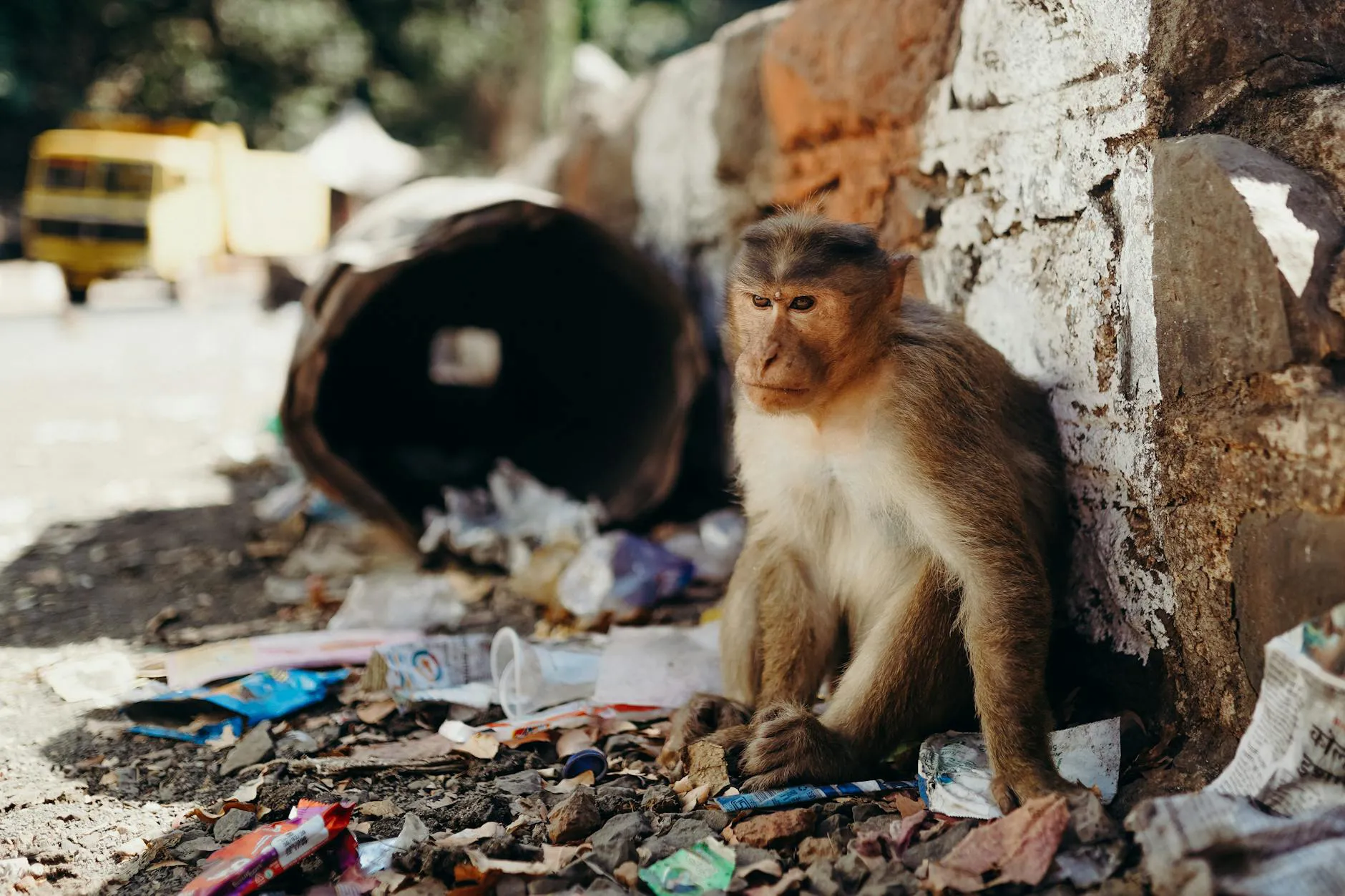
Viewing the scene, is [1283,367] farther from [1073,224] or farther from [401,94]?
[401,94]

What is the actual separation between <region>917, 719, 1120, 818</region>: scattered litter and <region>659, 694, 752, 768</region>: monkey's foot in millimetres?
445

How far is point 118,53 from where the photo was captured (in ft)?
70.7

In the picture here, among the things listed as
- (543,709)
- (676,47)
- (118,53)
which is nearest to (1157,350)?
(543,709)

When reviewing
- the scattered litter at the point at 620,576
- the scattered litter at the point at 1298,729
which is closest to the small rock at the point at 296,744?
the scattered litter at the point at 620,576

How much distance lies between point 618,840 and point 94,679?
1.88m

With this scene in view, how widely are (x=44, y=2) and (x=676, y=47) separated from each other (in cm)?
1145

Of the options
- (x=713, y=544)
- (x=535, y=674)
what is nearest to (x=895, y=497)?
(x=535, y=674)

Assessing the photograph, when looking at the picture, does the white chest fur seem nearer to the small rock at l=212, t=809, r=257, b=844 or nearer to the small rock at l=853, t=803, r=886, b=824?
the small rock at l=853, t=803, r=886, b=824

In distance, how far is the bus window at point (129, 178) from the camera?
15984 mm

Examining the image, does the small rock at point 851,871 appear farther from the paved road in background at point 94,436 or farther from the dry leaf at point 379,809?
the paved road in background at point 94,436

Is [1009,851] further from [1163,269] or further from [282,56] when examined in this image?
[282,56]

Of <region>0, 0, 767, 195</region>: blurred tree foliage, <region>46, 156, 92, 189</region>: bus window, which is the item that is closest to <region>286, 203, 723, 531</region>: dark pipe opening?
<region>46, 156, 92, 189</region>: bus window

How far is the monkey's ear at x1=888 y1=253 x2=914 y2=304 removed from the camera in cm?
251

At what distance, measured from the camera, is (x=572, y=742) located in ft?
9.38
